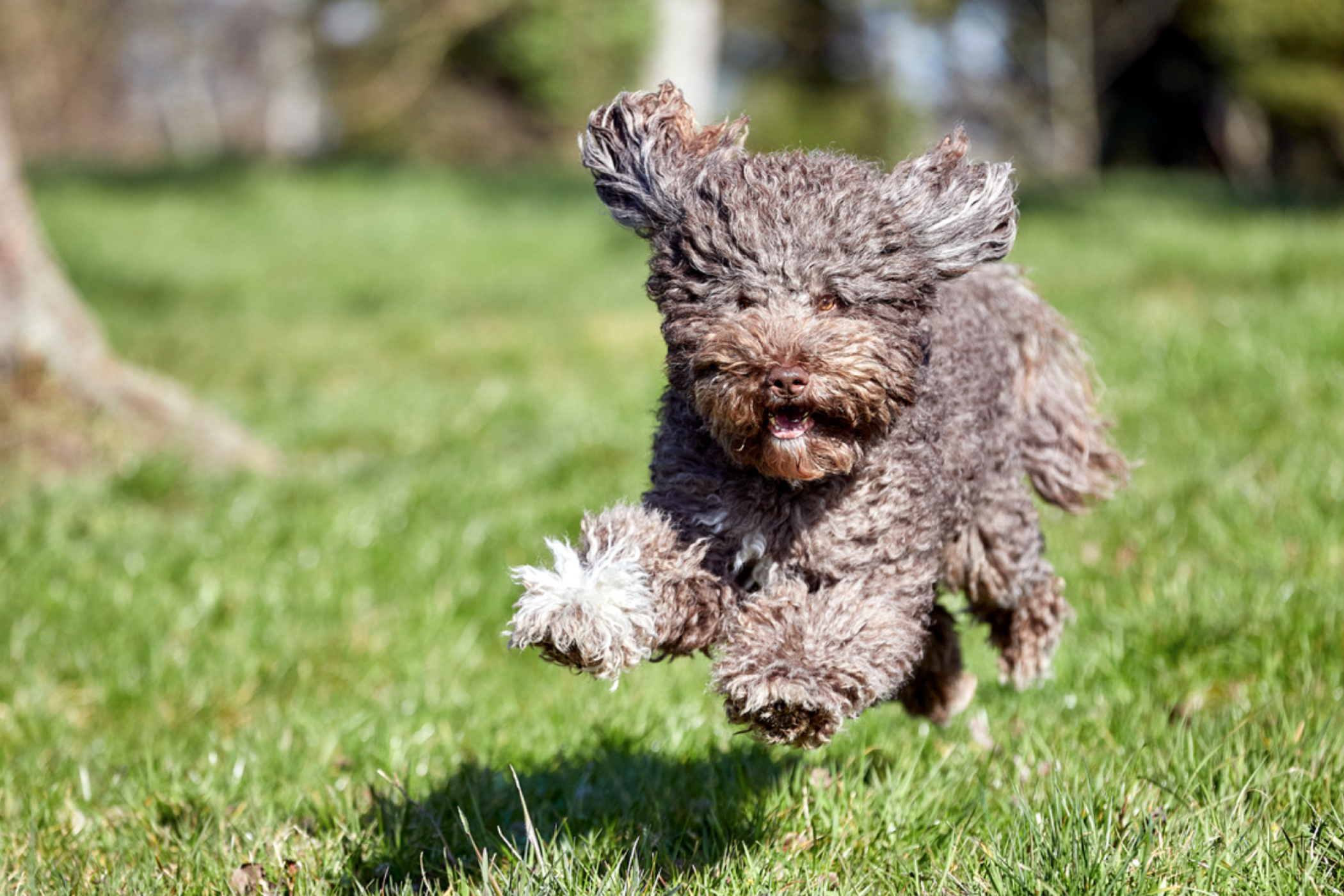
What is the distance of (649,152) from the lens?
3031mm

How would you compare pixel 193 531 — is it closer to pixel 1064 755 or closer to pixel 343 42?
pixel 1064 755

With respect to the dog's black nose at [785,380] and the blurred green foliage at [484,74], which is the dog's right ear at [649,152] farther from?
the blurred green foliage at [484,74]

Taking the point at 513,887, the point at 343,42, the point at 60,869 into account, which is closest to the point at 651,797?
the point at 513,887

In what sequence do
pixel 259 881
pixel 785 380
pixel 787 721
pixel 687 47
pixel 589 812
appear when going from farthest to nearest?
pixel 687 47 → pixel 589 812 → pixel 259 881 → pixel 785 380 → pixel 787 721

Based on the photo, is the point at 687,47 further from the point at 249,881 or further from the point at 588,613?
the point at 588,613

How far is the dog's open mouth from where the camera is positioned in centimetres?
279

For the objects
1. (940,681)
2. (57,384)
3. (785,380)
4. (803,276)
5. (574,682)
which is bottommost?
(574,682)

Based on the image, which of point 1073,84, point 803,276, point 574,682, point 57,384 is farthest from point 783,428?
point 1073,84

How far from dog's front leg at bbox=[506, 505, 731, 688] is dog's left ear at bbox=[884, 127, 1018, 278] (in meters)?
0.88

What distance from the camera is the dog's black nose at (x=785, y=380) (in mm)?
2723

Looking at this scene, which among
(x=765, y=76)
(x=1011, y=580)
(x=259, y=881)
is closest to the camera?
(x=259, y=881)

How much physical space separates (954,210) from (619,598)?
3.82 ft

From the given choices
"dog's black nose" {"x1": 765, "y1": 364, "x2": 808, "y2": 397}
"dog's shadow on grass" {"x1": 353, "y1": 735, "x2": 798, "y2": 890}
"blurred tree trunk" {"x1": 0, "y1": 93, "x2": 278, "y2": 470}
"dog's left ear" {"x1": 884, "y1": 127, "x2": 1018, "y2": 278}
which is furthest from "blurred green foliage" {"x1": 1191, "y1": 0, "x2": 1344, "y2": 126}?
"dog's black nose" {"x1": 765, "y1": 364, "x2": 808, "y2": 397}

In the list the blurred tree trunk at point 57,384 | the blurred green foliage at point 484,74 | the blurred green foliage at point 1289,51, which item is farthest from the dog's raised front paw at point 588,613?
the blurred green foliage at point 484,74
